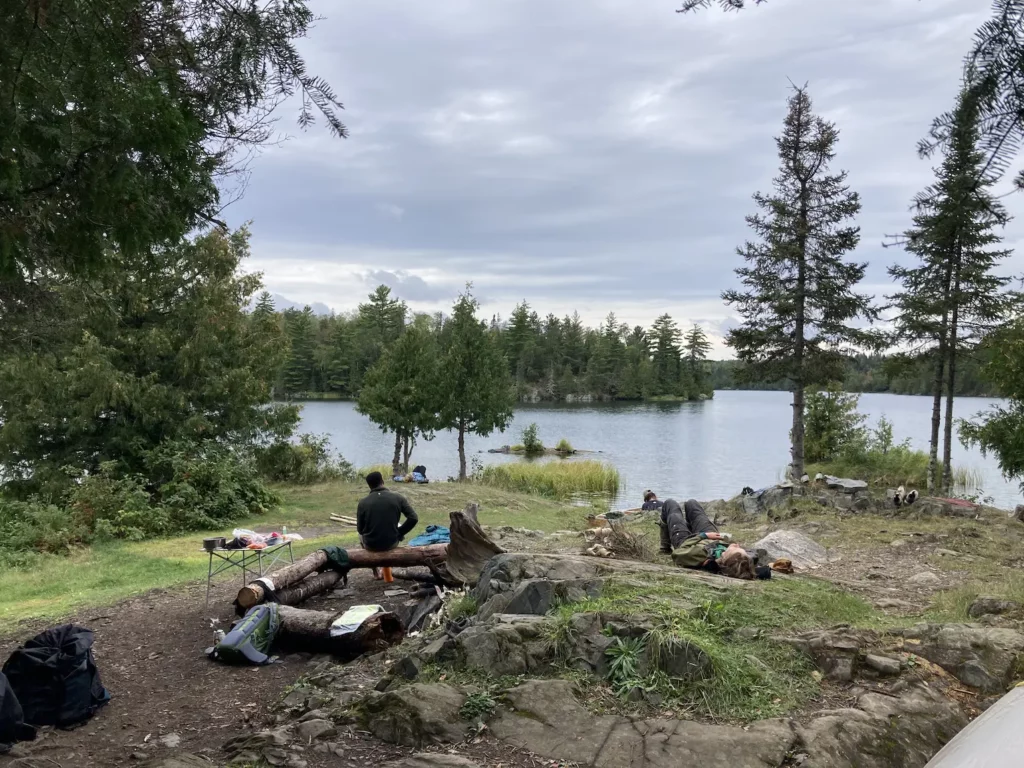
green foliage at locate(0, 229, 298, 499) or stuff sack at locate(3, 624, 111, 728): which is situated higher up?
green foliage at locate(0, 229, 298, 499)

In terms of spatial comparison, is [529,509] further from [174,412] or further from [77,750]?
[77,750]

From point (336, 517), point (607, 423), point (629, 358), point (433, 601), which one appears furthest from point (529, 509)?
point (629, 358)

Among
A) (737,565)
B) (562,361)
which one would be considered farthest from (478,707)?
(562,361)

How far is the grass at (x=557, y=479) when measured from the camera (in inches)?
976

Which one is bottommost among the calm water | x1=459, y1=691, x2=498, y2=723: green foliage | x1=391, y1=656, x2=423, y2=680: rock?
the calm water

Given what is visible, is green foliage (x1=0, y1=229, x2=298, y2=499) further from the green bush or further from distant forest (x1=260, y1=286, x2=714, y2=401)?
distant forest (x1=260, y1=286, x2=714, y2=401)

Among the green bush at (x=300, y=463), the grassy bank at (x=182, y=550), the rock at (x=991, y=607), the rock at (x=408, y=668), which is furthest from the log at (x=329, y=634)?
the green bush at (x=300, y=463)

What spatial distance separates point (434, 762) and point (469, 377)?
2287cm

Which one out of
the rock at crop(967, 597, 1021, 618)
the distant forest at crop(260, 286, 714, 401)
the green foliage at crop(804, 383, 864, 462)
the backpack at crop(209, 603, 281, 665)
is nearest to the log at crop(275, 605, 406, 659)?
the backpack at crop(209, 603, 281, 665)

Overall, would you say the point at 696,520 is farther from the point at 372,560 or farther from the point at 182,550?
the point at 182,550

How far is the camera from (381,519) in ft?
27.5

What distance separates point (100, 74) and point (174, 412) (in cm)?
1572

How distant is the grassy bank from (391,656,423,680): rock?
5.18 meters

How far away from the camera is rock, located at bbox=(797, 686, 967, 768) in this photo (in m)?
3.50
